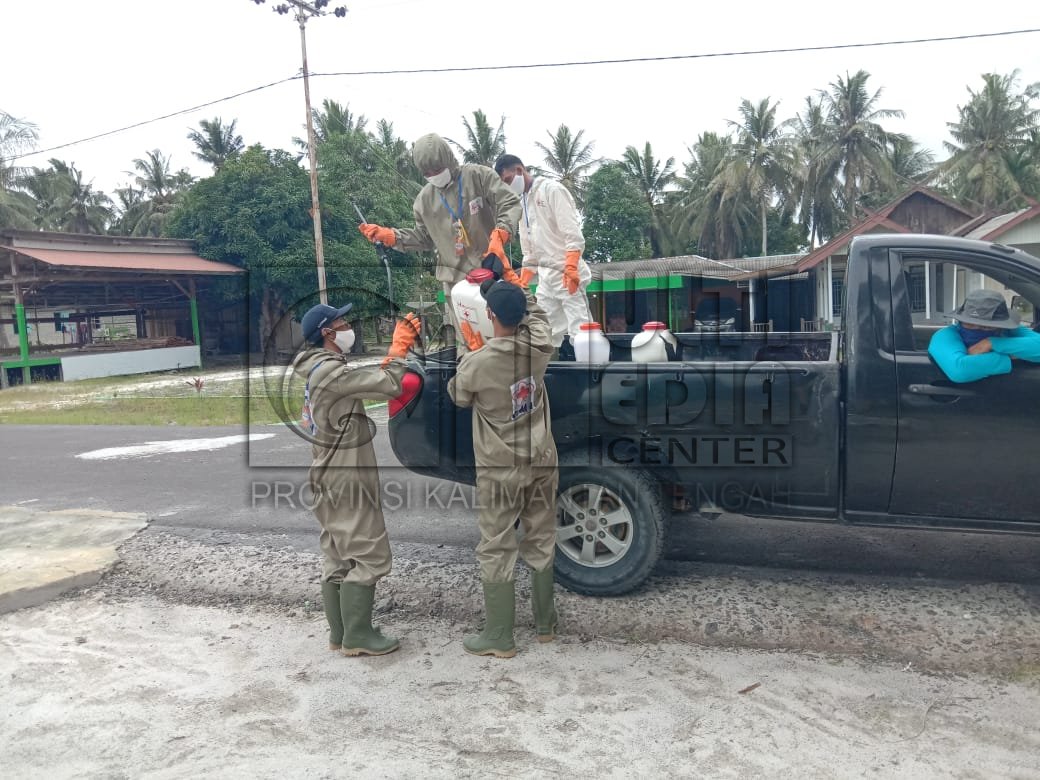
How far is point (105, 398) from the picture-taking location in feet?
63.4

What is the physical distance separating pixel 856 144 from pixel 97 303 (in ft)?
113

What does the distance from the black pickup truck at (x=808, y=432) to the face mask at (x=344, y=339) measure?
0.38 meters

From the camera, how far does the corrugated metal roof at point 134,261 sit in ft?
78.2

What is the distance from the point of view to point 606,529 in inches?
173

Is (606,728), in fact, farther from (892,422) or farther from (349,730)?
(892,422)

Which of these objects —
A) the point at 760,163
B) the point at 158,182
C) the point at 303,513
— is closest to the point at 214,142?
the point at 158,182

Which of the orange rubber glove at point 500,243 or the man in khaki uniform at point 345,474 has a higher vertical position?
the orange rubber glove at point 500,243

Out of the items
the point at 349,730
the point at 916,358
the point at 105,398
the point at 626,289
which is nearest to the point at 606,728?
the point at 349,730

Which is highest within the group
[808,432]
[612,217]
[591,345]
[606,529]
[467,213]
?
[612,217]

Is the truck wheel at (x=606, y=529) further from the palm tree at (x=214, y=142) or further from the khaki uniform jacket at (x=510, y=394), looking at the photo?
the palm tree at (x=214, y=142)

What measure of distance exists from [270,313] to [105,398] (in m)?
11.1

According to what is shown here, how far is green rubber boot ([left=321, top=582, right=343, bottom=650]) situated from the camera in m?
4.01

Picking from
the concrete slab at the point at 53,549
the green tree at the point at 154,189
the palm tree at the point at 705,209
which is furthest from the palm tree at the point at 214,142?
the concrete slab at the point at 53,549

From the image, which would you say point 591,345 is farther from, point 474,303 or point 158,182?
point 158,182
